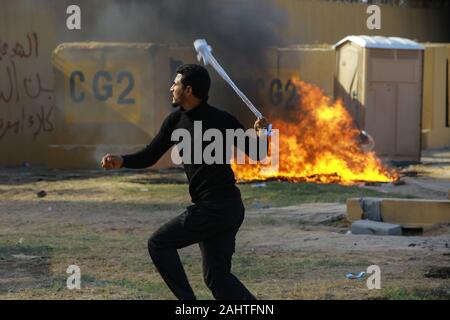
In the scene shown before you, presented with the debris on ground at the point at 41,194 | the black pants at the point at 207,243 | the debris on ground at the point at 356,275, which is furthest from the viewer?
the debris on ground at the point at 41,194

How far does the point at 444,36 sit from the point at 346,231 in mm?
21709

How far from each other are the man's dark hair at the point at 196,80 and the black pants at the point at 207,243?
0.64m

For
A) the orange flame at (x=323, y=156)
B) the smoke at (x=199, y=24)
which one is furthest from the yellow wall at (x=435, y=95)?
the orange flame at (x=323, y=156)

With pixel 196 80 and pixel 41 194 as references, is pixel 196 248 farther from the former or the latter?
pixel 41 194

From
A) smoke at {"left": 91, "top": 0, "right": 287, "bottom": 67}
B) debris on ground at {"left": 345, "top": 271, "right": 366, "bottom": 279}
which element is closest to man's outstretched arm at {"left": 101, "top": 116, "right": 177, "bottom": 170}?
debris on ground at {"left": 345, "top": 271, "right": 366, "bottom": 279}

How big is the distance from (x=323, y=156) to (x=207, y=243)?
10.2 metres

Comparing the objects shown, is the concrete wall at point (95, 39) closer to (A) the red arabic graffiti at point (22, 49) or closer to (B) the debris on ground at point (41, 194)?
(A) the red arabic graffiti at point (22, 49)

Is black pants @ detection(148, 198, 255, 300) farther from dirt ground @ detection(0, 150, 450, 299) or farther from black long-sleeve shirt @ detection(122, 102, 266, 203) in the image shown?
dirt ground @ detection(0, 150, 450, 299)

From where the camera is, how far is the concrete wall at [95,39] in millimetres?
17422

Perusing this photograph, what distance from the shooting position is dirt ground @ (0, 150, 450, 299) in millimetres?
6832

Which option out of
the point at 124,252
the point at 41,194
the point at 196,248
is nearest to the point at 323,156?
the point at 41,194

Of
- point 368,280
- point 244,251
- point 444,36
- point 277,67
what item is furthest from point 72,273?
point 444,36

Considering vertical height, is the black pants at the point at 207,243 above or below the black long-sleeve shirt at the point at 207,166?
below

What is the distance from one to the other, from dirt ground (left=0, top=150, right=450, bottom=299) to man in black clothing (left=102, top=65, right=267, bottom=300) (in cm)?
115
